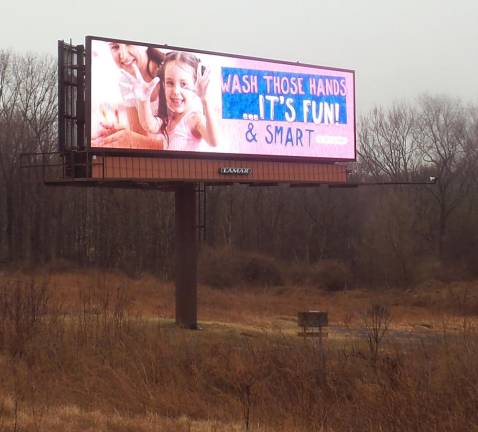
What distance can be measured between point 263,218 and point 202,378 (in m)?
52.3

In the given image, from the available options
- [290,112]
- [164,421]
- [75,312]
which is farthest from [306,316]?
[164,421]

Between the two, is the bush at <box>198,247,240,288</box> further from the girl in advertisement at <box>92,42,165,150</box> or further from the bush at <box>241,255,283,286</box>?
the girl in advertisement at <box>92,42,165,150</box>

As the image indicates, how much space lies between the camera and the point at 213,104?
21.3m

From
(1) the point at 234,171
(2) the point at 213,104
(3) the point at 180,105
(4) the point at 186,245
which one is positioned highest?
(2) the point at 213,104

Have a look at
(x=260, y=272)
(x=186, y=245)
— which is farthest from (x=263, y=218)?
(x=186, y=245)

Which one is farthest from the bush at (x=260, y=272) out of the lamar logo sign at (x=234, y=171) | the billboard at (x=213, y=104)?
the lamar logo sign at (x=234, y=171)

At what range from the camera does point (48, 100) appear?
59.2 m

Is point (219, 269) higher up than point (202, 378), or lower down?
higher up

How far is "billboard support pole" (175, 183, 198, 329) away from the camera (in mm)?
21703

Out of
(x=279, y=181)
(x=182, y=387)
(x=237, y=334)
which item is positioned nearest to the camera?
(x=182, y=387)

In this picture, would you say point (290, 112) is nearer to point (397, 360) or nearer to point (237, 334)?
point (237, 334)

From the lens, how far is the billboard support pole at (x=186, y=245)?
21.7m

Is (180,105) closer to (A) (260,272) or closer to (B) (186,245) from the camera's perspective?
(B) (186,245)

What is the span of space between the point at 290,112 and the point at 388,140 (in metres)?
48.7
